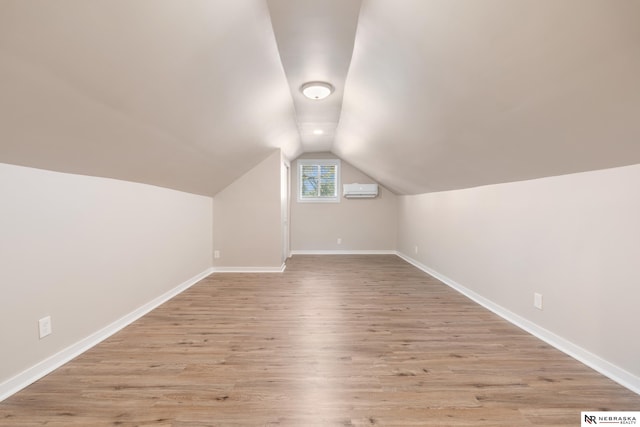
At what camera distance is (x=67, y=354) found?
195 cm

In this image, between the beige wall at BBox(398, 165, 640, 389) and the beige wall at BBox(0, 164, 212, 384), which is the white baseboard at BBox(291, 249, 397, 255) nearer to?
the beige wall at BBox(398, 165, 640, 389)

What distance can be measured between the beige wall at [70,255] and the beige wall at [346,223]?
3536mm

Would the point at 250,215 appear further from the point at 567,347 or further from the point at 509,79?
the point at 567,347

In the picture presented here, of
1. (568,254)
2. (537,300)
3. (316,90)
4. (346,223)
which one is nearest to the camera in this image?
(568,254)

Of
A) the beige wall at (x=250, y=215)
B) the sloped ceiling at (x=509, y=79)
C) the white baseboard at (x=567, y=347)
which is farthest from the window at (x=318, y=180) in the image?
the white baseboard at (x=567, y=347)

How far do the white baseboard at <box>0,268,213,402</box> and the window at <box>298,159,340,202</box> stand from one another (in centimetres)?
399

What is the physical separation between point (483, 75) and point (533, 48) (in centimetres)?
34

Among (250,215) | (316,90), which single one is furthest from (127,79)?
(250,215)

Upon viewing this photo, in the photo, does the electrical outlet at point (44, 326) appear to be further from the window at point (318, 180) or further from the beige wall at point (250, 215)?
the window at point (318, 180)

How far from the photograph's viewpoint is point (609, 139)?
155 cm

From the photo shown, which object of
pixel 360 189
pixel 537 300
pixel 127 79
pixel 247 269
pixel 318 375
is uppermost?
pixel 127 79

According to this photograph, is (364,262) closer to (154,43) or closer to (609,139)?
(609,139)

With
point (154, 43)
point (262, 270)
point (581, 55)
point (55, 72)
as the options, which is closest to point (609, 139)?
point (581, 55)

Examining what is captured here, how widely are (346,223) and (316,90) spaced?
3.90m
